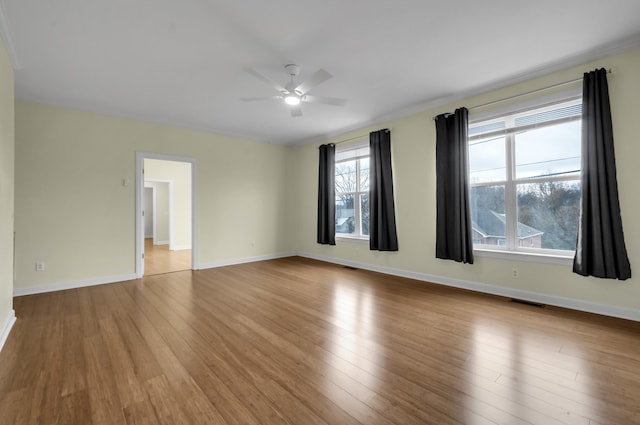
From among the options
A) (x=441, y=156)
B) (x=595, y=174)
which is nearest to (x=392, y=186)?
(x=441, y=156)

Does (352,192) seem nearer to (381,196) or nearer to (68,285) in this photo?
(381,196)

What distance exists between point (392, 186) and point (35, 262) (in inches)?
213

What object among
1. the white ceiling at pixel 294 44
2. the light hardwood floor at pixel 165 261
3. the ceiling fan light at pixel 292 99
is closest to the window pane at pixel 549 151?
the white ceiling at pixel 294 44

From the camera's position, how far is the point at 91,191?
14.6 ft

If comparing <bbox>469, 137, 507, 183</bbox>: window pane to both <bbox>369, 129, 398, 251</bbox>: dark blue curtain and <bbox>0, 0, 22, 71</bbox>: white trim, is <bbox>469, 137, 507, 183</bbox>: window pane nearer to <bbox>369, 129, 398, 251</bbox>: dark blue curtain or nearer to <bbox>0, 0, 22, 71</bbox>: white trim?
<bbox>369, 129, 398, 251</bbox>: dark blue curtain

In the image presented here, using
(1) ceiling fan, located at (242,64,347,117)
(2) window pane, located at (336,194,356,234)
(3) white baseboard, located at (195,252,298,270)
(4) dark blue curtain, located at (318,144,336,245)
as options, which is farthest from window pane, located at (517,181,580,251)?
(3) white baseboard, located at (195,252,298,270)

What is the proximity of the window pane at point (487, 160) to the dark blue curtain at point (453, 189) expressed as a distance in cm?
20

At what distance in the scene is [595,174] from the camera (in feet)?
9.75

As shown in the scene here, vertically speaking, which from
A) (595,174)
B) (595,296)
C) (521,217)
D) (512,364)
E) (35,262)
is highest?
(595,174)

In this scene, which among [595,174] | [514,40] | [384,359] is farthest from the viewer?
[595,174]

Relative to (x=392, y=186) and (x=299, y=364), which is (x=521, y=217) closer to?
(x=392, y=186)

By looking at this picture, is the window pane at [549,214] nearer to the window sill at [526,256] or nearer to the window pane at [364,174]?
the window sill at [526,256]

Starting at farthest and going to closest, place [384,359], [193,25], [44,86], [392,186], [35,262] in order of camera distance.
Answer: [392,186], [35,262], [44,86], [193,25], [384,359]

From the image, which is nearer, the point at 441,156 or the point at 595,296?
the point at 595,296
